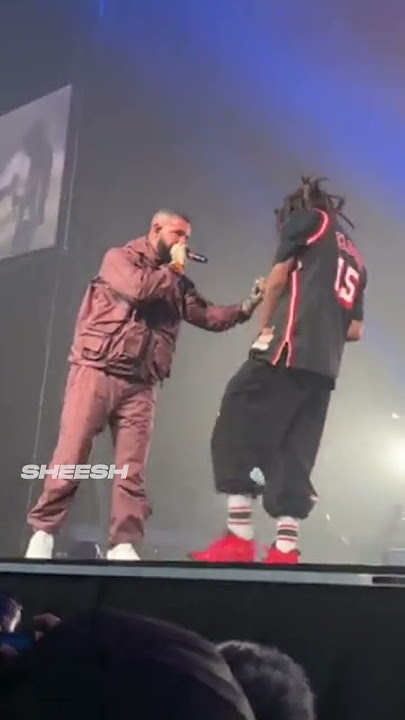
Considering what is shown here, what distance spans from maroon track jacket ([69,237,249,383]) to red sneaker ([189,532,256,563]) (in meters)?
0.25

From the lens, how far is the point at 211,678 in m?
1.04

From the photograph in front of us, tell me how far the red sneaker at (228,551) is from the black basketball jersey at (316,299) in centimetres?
23

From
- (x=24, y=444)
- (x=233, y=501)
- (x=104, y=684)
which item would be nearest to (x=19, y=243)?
(x=24, y=444)

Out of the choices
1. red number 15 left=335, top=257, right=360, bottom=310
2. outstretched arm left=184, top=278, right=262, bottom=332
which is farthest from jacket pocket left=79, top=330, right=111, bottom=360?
red number 15 left=335, top=257, right=360, bottom=310

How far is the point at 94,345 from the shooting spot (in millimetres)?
1403

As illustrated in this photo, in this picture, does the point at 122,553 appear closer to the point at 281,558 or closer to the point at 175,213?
the point at 281,558

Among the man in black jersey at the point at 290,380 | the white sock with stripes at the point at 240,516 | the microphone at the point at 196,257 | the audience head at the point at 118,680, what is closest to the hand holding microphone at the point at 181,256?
the microphone at the point at 196,257

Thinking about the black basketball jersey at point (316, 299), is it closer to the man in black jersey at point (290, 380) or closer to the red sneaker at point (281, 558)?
the man in black jersey at point (290, 380)

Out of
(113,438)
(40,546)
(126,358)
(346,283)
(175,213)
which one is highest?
(175,213)

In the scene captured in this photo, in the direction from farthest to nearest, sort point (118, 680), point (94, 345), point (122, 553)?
point (94, 345)
point (122, 553)
point (118, 680)

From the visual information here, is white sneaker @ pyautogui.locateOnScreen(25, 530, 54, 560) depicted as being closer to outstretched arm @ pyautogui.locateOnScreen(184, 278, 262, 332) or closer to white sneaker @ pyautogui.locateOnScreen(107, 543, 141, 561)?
white sneaker @ pyautogui.locateOnScreen(107, 543, 141, 561)

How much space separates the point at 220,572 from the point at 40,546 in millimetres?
285

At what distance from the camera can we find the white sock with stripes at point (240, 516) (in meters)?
1.22

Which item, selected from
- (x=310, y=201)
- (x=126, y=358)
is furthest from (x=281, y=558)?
(x=310, y=201)
